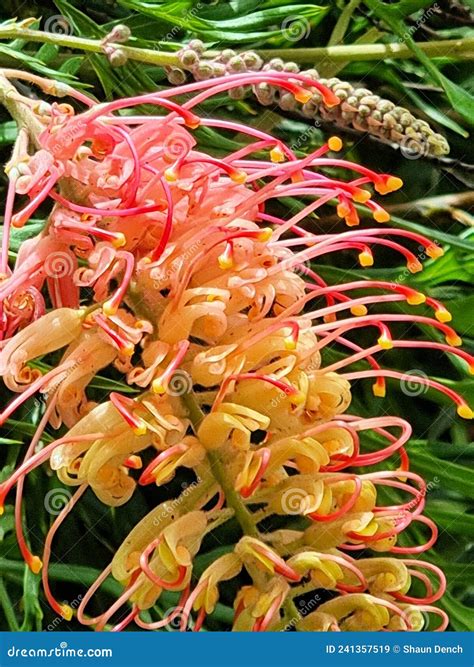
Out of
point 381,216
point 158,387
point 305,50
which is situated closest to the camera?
point 158,387

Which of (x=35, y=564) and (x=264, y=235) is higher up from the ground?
(x=264, y=235)

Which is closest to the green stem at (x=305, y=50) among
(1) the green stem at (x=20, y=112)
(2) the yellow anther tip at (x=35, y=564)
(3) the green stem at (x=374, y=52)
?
(3) the green stem at (x=374, y=52)

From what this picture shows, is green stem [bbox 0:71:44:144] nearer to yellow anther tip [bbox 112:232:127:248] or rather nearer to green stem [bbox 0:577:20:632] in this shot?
yellow anther tip [bbox 112:232:127:248]

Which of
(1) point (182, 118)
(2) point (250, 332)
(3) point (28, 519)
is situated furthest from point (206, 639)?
(1) point (182, 118)

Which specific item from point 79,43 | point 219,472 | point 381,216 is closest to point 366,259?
point 381,216

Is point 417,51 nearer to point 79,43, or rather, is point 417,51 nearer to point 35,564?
point 79,43

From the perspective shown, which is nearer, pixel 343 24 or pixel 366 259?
pixel 366 259

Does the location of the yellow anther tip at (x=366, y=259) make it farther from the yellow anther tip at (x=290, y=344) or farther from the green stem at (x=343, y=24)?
the green stem at (x=343, y=24)
